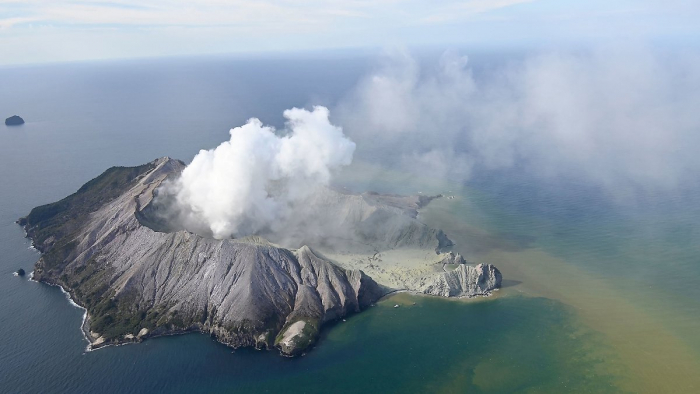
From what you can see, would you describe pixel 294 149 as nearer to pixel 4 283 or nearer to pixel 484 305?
pixel 484 305

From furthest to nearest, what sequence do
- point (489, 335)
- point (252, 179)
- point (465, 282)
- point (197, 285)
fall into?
point (252, 179) < point (465, 282) < point (197, 285) < point (489, 335)

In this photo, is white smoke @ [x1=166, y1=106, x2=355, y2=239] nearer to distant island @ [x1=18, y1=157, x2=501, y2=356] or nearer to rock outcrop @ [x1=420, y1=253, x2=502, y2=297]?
distant island @ [x1=18, y1=157, x2=501, y2=356]

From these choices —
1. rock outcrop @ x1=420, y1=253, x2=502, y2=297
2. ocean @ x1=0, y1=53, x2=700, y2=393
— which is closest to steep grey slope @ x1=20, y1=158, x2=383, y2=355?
ocean @ x1=0, y1=53, x2=700, y2=393

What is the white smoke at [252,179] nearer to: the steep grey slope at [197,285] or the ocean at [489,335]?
the steep grey slope at [197,285]

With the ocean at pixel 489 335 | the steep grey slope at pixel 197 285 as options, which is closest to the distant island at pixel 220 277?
the steep grey slope at pixel 197 285

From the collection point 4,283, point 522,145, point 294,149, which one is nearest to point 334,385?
point 294,149

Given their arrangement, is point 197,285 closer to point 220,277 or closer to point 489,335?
point 220,277

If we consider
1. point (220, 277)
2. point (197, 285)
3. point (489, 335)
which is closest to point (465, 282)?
point (489, 335)

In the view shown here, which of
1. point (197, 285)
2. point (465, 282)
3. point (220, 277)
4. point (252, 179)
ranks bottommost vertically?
point (197, 285)
